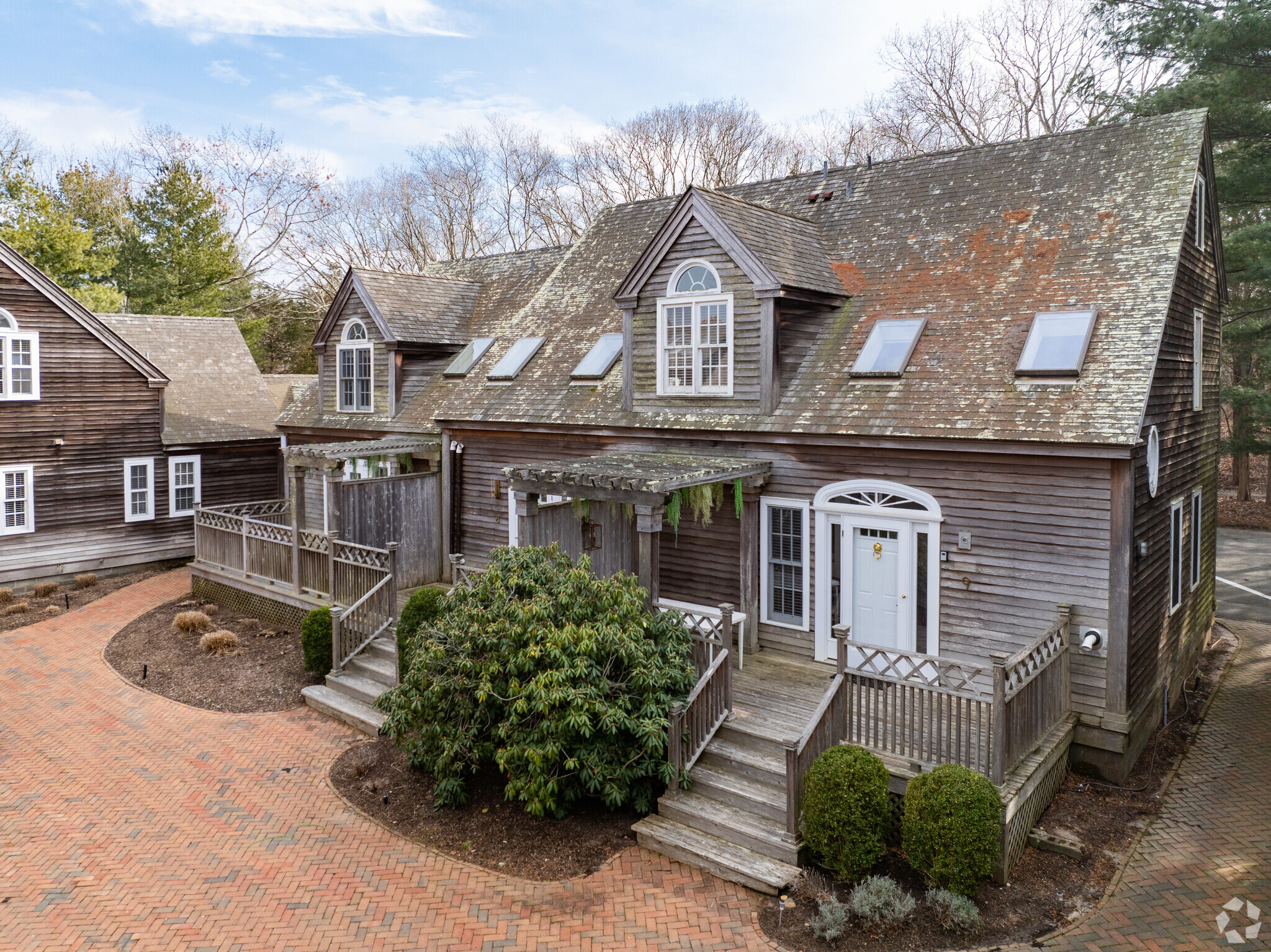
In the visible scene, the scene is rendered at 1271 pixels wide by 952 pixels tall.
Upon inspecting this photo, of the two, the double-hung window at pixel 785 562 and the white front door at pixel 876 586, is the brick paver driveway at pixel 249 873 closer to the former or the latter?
the white front door at pixel 876 586

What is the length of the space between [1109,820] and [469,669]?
7528 mm

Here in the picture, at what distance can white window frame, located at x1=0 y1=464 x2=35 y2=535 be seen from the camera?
19.7 meters

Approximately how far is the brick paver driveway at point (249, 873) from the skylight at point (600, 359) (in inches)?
294

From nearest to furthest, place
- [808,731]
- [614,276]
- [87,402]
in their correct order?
[808,731]
[614,276]
[87,402]

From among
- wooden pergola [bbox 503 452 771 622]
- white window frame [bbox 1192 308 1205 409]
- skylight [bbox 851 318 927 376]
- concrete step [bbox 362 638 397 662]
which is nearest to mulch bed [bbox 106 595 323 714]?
concrete step [bbox 362 638 397 662]

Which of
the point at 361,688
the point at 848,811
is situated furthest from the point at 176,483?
the point at 848,811

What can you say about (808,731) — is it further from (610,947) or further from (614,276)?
(614,276)

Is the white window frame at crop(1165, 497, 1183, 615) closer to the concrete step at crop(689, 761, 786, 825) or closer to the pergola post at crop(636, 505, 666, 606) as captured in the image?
the concrete step at crop(689, 761, 786, 825)

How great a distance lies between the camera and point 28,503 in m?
20.1

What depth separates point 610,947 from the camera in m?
7.36

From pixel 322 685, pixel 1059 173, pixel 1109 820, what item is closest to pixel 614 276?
pixel 1059 173

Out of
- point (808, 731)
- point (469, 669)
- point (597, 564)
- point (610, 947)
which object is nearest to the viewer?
point (610, 947)

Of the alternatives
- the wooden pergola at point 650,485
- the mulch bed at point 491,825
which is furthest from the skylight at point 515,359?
the mulch bed at point 491,825

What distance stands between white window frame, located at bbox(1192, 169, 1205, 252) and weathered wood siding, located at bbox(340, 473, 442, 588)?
1425 cm
